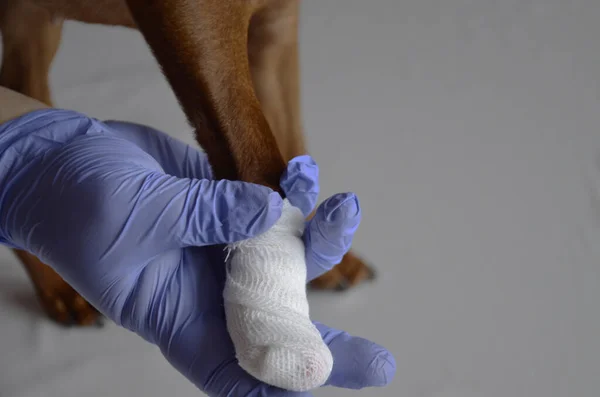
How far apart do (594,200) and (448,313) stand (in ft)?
1.39

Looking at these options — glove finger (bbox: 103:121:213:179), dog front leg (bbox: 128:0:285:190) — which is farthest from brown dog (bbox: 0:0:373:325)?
glove finger (bbox: 103:121:213:179)

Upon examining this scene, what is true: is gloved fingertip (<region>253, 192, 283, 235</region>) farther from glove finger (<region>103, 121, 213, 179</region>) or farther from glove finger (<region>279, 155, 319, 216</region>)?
glove finger (<region>103, 121, 213, 179</region>)

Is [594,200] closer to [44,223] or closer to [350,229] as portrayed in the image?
[350,229]

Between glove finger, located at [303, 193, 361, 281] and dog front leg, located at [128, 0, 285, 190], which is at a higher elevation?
dog front leg, located at [128, 0, 285, 190]

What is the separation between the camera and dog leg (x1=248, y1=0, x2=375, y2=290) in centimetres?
Answer: 110

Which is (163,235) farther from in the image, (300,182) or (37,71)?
(37,71)

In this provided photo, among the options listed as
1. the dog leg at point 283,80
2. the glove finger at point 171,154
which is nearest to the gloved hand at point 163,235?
the glove finger at point 171,154

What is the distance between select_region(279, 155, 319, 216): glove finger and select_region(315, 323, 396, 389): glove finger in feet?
0.51

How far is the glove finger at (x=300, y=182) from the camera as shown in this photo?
723 mm

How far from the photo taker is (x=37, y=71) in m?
1.23

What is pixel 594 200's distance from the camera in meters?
1.29

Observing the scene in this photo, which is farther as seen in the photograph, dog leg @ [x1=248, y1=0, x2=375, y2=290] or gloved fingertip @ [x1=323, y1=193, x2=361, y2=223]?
dog leg @ [x1=248, y1=0, x2=375, y2=290]

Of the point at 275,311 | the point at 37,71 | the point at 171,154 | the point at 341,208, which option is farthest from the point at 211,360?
the point at 37,71

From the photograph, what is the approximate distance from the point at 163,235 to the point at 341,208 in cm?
19
